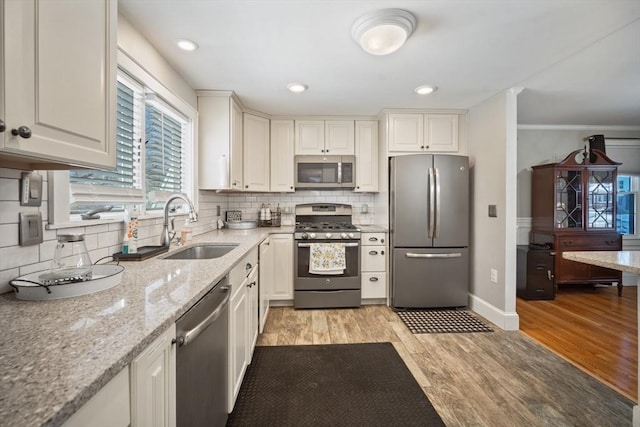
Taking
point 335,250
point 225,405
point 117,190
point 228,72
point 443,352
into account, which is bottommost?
point 443,352

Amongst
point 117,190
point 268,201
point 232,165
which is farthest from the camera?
point 268,201

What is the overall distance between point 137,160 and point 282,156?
1.83m

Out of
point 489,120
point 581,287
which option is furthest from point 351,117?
point 581,287

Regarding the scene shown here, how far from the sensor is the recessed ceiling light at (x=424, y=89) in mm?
2623

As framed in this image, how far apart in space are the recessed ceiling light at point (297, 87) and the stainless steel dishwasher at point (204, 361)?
1900 mm

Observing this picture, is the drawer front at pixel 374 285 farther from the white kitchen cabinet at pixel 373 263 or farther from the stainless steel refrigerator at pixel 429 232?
the stainless steel refrigerator at pixel 429 232

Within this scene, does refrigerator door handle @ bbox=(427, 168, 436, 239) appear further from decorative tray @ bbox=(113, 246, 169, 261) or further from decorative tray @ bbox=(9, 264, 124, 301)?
decorative tray @ bbox=(9, 264, 124, 301)

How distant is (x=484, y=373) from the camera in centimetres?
194

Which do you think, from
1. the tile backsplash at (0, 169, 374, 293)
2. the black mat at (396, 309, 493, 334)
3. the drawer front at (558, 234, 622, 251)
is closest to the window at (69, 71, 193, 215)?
the tile backsplash at (0, 169, 374, 293)

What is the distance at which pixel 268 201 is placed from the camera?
12.1ft

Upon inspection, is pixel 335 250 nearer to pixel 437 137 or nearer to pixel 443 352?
pixel 443 352

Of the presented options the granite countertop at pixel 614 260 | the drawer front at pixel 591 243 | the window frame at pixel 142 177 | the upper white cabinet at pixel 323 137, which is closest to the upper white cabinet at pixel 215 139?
the window frame at pixel 142 177

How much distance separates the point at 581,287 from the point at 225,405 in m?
4.83

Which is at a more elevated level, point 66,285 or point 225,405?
point 66,285
